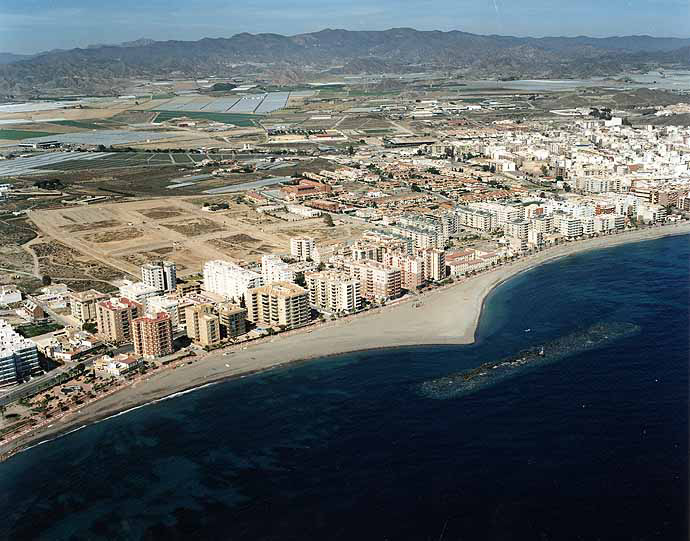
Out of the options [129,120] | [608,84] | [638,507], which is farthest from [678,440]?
[608,84]

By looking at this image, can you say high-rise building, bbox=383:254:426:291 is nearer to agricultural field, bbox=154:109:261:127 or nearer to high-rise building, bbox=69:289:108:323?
high-rise building, bbox=69:289:108:323

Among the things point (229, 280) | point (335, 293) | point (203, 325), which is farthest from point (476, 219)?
point (203, 325)

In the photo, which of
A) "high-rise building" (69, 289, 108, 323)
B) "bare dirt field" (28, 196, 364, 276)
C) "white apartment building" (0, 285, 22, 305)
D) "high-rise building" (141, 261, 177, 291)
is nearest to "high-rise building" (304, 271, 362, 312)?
"high-rise building" (141, 261, 177, 291)

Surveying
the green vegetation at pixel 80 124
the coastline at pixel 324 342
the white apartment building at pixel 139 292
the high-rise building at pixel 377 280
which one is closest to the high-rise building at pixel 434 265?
the coastline at pixel 324 342

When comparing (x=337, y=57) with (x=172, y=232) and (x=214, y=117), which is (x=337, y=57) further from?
(x=172, y=232)

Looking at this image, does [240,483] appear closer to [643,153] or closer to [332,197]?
[332,197]

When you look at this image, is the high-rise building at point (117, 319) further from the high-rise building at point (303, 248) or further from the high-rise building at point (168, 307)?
the high-rise building at point (303, 248)
